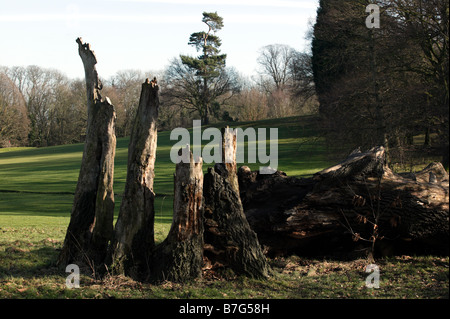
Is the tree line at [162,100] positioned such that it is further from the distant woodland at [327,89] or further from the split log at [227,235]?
the split log at [227,235]

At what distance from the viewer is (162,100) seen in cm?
6556

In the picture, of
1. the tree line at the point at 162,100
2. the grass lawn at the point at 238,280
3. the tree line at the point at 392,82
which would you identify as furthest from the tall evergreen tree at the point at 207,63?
the grass lawn at the point at 238,280

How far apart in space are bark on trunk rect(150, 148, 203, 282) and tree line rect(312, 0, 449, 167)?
1365 centimetres

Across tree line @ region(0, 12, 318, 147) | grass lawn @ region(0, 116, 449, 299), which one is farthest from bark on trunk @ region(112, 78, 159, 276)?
tree line @ region(0, 12, 318, 147)

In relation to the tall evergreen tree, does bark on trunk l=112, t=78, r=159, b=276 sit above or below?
below

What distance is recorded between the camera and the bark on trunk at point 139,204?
7.39m

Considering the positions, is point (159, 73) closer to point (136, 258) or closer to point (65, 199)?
point (65, 199)

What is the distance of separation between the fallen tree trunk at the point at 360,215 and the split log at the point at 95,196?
269cm

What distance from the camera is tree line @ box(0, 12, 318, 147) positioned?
6512 centimetres

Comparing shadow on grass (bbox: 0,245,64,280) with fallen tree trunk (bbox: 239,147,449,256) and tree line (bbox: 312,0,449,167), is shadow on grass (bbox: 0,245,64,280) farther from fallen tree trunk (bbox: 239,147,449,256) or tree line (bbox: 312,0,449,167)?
tree line (bbox: 312,0,449,167)

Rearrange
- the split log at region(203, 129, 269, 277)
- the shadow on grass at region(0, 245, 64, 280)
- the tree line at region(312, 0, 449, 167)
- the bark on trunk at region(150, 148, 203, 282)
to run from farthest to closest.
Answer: the tree line at region(312, 0, 449, 167) < the shadow on grass at region(0, 245, 64, 280) < the split log at region(203, 129, 269, 277) < the bark on trunk at region(150, 148, 203, 282)

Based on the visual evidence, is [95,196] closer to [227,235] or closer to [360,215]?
[227,235]

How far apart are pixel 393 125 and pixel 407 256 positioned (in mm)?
12974

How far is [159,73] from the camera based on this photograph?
71.7 m
